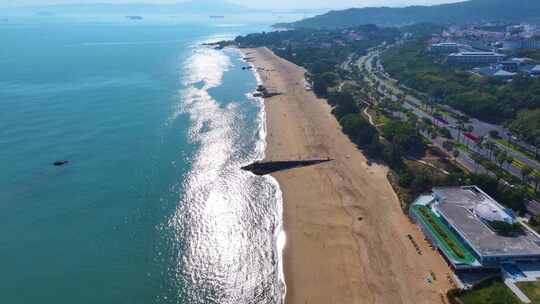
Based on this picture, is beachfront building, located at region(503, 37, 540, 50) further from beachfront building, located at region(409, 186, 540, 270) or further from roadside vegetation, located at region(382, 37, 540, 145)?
beachfront building, located at region(409, 186, 540, 270)

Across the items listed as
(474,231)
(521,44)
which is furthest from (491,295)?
(521,44)

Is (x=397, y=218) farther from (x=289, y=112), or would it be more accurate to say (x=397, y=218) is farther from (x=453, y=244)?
(x=289, y=112)

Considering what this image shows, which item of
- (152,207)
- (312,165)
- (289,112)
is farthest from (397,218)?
(289,112)

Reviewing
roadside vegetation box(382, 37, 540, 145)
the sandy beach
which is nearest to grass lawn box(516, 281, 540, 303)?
the sandy beach

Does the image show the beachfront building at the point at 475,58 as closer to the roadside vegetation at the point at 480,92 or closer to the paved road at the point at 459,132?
the roadside vegetation at the point at 480,92

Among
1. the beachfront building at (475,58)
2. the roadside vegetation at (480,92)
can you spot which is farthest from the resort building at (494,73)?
the beachfront building at (475,58)

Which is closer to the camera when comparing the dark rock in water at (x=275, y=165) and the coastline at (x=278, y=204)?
the coastline at (x=278, y=204)
